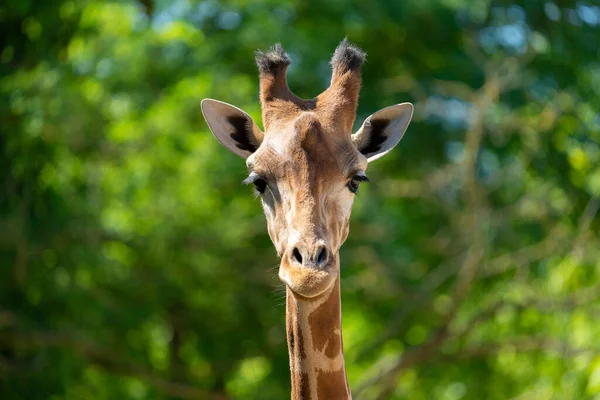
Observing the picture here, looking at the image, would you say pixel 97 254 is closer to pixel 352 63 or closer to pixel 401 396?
pixel 401 396

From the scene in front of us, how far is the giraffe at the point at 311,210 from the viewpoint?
5.39m

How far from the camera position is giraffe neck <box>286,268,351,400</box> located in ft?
19.1

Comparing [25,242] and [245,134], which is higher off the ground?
[25,242]

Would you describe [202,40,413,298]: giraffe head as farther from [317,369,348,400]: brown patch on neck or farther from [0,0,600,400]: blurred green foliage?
[0,0,600,400]: blurred green foliage

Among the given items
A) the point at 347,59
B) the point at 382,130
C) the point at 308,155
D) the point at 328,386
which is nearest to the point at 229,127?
the point at 347,59

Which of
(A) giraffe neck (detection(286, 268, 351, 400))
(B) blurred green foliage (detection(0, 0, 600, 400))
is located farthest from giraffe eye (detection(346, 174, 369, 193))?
(B) blurred green foliage (detection(0, 0, 600, 400))

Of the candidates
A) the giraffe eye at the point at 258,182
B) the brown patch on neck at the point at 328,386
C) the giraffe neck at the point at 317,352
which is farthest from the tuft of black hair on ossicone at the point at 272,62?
the brown patch on neck at the point at 328,386

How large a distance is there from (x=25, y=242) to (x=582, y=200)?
820 centimetres

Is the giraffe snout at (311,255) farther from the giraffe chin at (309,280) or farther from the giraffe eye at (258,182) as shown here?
the giraffe eye at (258,182)

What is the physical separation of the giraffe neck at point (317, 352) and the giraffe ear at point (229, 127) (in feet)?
4.99

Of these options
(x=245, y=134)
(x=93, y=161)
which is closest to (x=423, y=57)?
(x=93, y=161)

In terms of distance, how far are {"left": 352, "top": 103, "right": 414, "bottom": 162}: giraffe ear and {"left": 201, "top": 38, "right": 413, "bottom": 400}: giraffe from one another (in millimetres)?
414

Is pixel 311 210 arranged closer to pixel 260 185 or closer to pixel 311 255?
pixel 311 255

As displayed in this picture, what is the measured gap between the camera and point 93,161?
52.2ft
